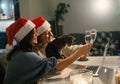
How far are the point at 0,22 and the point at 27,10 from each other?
0.74 metres

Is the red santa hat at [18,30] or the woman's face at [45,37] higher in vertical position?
the red santa hat at [18,30]

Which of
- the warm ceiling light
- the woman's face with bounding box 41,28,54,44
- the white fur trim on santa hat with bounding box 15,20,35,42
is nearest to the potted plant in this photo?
the warm ceiling light

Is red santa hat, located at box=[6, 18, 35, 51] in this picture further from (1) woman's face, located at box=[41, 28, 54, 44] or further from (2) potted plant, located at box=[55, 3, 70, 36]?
(2) potted plant, located at box=[55, 3, 70, 36]

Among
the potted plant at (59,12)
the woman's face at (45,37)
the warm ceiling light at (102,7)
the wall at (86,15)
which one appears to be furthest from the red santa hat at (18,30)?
the warm ceiling light at (102,7)

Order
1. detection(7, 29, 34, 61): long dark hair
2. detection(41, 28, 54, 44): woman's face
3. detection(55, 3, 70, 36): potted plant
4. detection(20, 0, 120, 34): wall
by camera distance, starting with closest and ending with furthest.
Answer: detection(7, 29, 34, 61): long dark hair
detection(41, 28, 54, 44): woman's face
detection(55, 3, 70, 36): potted plant
detection(20, 0, 120, 34): wall

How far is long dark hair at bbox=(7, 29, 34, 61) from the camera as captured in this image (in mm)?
1797

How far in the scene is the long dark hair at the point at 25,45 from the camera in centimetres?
180

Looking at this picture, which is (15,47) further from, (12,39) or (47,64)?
(47,64)

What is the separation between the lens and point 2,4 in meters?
5.05

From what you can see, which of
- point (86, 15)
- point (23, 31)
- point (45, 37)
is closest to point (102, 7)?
point (86, 15)

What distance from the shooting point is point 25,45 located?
1819 mm

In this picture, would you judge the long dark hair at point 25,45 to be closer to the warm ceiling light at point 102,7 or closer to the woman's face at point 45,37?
the woman's face at point 45,37

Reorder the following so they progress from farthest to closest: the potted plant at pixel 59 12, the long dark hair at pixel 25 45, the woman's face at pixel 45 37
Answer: the potted plant at pixel 59 12, the woman's face at pixel 45 37, the long dark hair at pixel 25 45

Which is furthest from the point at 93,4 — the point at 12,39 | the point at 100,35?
the point at 12,39
